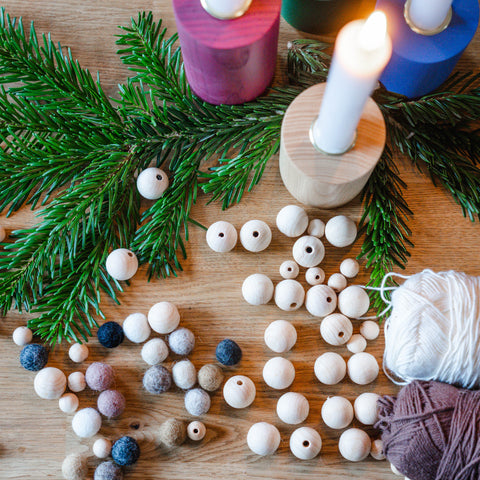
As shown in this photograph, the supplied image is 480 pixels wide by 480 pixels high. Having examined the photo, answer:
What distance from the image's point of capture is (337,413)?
0.61m

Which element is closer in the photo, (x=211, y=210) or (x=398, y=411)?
(x=398, y=411)

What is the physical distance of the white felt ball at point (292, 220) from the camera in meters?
0.63

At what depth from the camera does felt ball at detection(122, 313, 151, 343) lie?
63 centimetres

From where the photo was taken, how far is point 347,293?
631 mm

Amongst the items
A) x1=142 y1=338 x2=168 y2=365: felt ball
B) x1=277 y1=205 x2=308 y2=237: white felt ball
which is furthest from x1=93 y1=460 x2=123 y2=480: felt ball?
x1=277 y1=205 x2=308 y2=237: white felt ball

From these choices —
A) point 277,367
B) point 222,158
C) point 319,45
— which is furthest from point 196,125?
point 277,367

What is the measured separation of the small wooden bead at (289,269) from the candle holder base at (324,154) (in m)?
0.12

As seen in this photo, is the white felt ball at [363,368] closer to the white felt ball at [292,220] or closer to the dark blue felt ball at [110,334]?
the white felt ball at [292,220]

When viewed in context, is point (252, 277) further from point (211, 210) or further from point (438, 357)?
point (438, 357)

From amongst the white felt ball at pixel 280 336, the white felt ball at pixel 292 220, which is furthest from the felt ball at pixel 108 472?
the white felt ball at pixel 292 220

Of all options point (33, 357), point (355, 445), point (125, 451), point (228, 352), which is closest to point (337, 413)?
point (355, 445)

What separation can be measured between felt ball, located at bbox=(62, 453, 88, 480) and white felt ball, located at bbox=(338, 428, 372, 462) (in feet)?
0.95

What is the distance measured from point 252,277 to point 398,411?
0.21 meters

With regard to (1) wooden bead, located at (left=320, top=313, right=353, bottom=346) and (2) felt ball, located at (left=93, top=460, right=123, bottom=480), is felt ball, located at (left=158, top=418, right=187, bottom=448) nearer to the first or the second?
(2) felt ball, located at (left=93, top=460, right=123, bottom=480)
